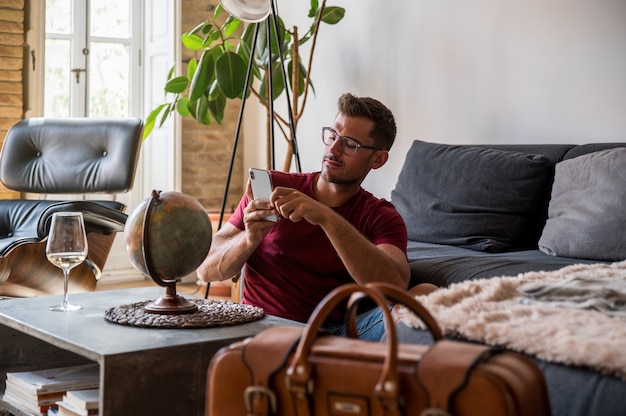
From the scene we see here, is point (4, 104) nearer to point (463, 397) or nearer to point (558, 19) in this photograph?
point (558, 19)

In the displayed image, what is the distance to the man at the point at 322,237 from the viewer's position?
2.18 metres

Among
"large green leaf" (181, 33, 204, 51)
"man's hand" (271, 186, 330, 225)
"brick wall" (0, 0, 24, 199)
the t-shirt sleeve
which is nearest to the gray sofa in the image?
the t-shirt sleeve

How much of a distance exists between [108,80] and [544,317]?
441 cm

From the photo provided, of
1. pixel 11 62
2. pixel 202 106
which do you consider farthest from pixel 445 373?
pixel 11 62

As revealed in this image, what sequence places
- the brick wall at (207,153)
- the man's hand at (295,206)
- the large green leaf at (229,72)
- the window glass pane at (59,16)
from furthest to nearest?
the brick wall at (207,153), the window glass pane at (59,16), the large green leaf at (229,72), the man's hand at (295,206)

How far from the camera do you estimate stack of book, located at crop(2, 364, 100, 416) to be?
1.88 metres

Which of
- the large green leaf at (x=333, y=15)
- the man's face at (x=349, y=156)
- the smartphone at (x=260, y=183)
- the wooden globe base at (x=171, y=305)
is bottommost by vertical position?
the wooden globe base at (x=171, y=305)

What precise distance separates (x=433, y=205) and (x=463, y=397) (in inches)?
81.4

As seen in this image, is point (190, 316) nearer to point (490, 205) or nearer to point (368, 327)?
point (368, 327)

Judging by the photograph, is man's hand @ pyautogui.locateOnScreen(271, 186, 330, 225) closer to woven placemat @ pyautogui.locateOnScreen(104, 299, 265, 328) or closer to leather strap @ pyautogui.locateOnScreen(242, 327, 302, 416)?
woven placemat @ pyautogui.locateOnScreen(104, 299, 265, 328)

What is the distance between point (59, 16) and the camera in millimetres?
5078

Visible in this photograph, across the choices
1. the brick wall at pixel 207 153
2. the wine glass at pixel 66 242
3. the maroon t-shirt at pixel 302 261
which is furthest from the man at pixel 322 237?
the brick wall at pixel 207 153

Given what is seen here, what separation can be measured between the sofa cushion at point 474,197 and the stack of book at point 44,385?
140 centimetres

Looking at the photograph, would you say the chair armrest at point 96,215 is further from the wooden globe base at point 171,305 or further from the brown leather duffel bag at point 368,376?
the brown leather duffel bag at point 368,376
